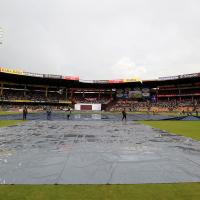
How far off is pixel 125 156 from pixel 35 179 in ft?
15.2

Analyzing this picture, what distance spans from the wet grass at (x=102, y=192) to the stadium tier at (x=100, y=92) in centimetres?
8482

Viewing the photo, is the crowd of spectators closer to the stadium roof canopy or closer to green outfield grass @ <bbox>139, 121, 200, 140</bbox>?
the stadium roof canopy

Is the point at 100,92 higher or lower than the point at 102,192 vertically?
higher

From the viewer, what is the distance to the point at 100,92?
4675 inches

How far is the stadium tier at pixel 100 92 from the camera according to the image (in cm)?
9594

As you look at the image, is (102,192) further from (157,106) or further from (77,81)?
(77,81)

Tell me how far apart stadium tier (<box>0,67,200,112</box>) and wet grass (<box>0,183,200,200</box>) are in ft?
278

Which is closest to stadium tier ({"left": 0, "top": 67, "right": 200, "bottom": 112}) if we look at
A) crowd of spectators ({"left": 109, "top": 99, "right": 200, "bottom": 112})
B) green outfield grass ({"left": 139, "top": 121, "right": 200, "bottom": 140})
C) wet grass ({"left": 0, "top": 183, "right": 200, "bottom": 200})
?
crowd of spectators ({"left": 109, "top": 99, "right": 200, "bottom": 112})

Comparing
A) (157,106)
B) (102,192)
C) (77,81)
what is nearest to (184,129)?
(102,192)

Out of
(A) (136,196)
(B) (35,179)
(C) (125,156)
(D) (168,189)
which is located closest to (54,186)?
(B) (35,179)

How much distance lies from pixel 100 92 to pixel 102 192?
11254cm

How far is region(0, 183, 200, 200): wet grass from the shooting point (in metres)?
6.00

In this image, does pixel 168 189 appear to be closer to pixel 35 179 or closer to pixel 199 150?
pixel 35 179

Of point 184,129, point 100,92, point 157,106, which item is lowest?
point 184,129
